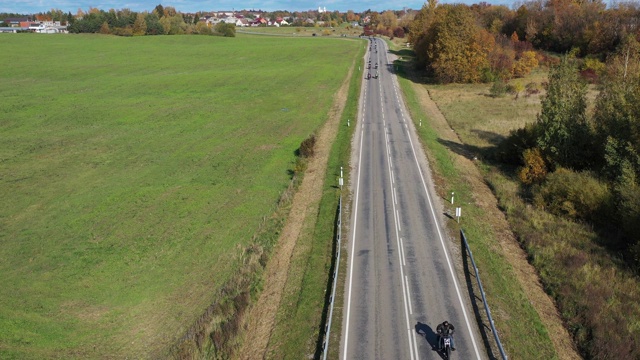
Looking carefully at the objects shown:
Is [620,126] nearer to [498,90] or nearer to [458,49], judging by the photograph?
[498,90]

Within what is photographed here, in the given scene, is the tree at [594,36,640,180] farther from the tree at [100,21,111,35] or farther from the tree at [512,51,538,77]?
the tree at [100,21,111,35]

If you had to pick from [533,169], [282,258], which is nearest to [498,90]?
[533,169]

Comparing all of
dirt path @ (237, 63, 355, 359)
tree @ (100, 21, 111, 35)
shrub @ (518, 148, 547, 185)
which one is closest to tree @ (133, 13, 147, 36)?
tree @ (100, 21, 111, 35)

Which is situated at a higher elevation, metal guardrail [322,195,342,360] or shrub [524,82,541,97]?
shrub [524,82,541,97]

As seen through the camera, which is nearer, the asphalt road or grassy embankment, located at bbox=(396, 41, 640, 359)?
the asphalt road

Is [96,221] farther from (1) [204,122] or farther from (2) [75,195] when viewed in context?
(1) [204,122]
